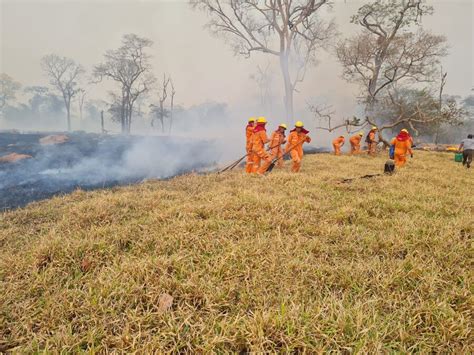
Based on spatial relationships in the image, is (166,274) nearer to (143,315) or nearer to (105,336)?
(143,315)

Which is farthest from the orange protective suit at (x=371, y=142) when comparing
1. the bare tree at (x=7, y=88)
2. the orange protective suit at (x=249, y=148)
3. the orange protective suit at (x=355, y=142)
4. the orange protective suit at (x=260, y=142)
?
the bare tree at (x=7, y=88)

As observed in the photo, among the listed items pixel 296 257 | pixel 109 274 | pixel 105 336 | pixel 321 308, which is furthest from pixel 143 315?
pixel 296 257

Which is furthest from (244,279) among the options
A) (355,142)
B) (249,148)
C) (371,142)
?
(355,142)

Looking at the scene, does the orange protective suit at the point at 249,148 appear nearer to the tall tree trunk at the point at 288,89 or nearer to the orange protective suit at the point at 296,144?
the orange protective suit at the point at 296,144

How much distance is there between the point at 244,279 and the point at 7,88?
238ft

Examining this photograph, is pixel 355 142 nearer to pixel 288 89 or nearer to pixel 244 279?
pixel 288 89

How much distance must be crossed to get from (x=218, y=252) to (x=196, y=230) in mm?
659

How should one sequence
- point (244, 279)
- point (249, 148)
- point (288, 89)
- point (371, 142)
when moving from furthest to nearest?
point (288, 89), point (371, 142), point (249, 148), point (244, 279)

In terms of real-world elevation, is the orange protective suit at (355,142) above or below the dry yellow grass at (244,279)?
above

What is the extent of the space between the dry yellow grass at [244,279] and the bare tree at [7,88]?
221 ft

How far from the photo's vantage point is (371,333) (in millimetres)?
1742

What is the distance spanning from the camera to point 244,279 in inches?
94.9

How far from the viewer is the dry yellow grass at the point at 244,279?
1.75m

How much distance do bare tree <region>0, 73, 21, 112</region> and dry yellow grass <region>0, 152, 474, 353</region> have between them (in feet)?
221
